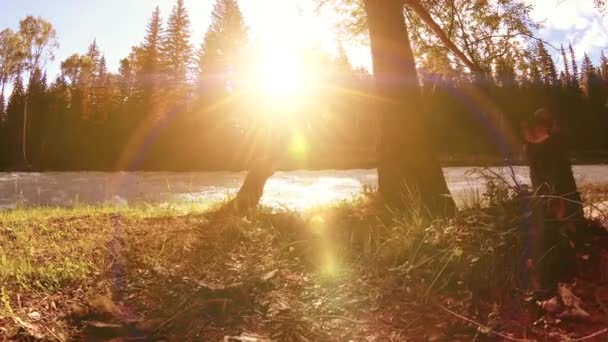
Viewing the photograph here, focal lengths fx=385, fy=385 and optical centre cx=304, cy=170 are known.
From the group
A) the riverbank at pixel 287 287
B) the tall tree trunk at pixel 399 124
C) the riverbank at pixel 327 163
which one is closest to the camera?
the riverbank at pixel 287 287

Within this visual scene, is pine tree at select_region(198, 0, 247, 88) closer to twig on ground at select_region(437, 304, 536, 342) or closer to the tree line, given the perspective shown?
the tree line

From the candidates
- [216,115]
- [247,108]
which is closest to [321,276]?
[247,108]

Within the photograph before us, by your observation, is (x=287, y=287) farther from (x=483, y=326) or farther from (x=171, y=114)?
(x=171, y=114)

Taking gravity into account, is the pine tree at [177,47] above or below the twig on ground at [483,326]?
above

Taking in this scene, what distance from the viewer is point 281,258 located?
4016 millimetres

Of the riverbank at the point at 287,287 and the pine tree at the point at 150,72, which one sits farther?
the pine tree at the point at 150,72

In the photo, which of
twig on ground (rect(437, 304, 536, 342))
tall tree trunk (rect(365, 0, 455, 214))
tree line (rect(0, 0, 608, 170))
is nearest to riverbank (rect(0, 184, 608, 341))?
twig on ground (rect(437, 304, 536, 342))

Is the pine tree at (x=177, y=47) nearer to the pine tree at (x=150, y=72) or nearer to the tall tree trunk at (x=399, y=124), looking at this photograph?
the pine tree at (x=150, y=72)

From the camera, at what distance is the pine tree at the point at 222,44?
115 ft

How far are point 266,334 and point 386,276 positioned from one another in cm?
115

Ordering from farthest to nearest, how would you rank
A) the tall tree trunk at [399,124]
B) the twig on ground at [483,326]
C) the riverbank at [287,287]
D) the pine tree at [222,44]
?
the pine tree at [222,44]
the tall tree trunk at [399,124]
the riverbank at [287,287]
the twig on ground at [483,326]

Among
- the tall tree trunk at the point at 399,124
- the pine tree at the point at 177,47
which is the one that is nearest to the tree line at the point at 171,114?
the pine tree at the point at 177,47

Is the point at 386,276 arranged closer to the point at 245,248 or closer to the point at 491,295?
the point at 491,295

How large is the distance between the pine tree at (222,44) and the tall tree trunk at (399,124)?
29607 mm
